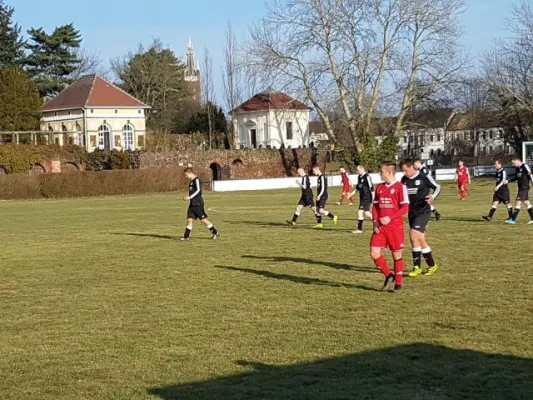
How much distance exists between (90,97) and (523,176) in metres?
62.9

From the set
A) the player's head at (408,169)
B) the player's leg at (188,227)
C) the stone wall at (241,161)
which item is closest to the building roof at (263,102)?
the stone wall at (241,161)

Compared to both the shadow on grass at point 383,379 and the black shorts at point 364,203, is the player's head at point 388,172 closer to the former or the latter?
the shadow on grass at point 383,379

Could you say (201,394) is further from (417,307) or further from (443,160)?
(443,160)

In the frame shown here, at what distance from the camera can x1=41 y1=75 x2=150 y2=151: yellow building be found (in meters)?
78.2

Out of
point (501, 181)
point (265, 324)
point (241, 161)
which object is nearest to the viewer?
point (265, 324)

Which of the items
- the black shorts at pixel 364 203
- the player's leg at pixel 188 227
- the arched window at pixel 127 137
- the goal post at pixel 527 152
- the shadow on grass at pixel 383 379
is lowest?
the shadow on grass at pixel 383 379

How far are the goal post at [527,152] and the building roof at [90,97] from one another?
41.4m

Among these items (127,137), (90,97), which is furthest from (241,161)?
(90,97)

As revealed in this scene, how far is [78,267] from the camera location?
50.2 feet

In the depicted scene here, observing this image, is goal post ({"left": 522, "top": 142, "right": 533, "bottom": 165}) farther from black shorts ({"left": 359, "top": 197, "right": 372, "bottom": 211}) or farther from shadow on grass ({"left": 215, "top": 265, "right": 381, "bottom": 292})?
shadow on grass ({"left": 215, "top": 265, "right": 381, "bottom": 292})

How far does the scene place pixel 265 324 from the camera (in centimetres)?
918

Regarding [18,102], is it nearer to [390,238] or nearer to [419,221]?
[419,221]

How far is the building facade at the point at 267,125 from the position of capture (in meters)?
88.9

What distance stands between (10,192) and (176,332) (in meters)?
48.0
